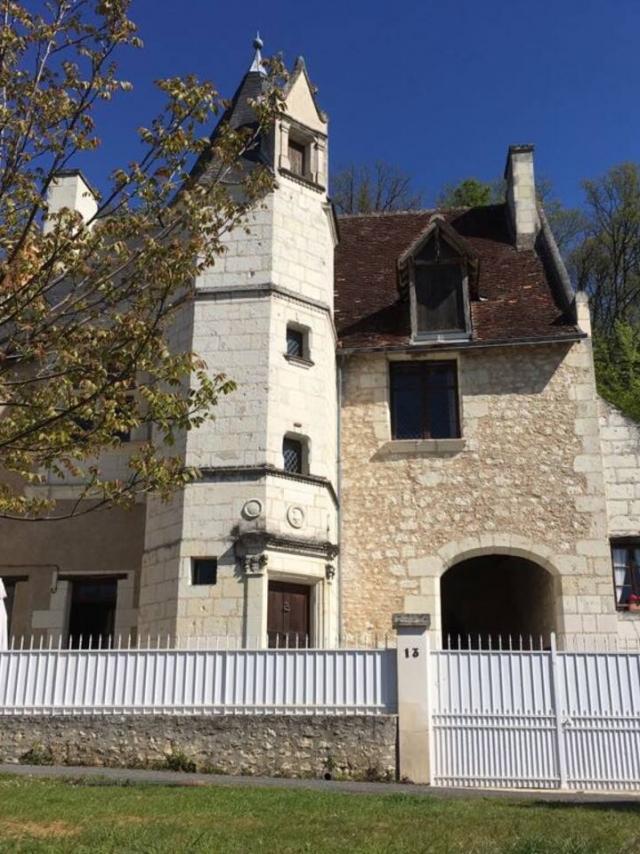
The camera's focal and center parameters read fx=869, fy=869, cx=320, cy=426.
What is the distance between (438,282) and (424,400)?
6.84 feet

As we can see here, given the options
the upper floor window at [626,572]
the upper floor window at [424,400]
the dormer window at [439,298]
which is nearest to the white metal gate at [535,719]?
the upper floor window at [626,572]

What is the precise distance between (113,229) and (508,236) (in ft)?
37.7

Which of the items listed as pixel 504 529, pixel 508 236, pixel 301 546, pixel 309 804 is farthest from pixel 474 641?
pixel 309 804

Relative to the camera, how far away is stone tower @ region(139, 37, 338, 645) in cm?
1171

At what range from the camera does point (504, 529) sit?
13523mm

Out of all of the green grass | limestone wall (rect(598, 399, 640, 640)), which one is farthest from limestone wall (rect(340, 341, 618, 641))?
the green grass

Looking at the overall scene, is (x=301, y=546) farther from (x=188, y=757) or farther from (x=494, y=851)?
(x=494, y=851)

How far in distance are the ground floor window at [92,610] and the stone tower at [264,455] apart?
4.03 feet

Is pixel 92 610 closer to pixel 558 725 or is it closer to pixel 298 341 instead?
pixel 298 341

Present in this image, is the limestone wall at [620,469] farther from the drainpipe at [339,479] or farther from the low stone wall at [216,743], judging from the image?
the low stone wall at [216,743]

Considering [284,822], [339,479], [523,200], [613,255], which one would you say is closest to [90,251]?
[284,822]

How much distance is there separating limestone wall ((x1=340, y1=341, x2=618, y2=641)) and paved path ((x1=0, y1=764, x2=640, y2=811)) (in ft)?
14.7

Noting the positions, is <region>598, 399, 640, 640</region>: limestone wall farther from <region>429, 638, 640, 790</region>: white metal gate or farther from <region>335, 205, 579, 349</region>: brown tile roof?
<region>429, 638, 640, 790</region>: white metal gate

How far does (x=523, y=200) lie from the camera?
55.1ft
